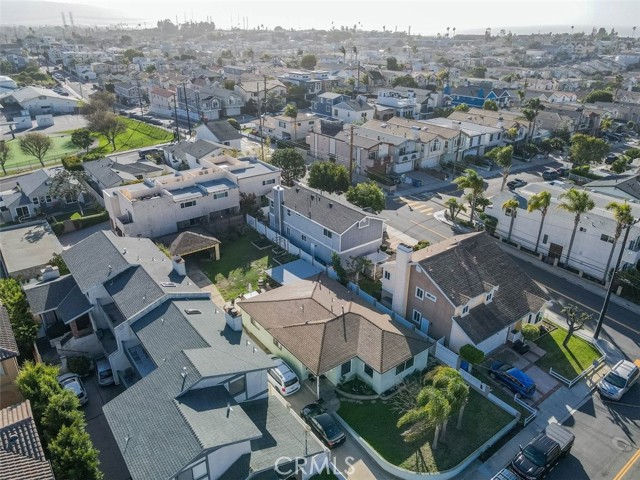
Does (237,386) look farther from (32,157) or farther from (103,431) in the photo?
(32,157)

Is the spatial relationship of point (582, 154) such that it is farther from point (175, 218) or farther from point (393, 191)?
point (175, 218)

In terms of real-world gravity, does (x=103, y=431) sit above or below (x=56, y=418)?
below

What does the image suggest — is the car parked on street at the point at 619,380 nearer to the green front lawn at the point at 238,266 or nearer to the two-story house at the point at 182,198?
the green front lawn at the point at 238,266

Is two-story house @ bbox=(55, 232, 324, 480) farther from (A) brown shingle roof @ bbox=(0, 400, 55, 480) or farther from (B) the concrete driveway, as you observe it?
(A) brown shingle roof @ bbox=(0, 400, 55, 480)

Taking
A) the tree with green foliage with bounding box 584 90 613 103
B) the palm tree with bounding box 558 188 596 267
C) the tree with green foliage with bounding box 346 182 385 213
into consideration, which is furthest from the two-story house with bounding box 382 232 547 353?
the tree with green foliage with bounding box 584 90 613 103

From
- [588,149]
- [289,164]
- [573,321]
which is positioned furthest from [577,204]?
[588,149]

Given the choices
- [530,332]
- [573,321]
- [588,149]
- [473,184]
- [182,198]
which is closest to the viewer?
[530,332]
